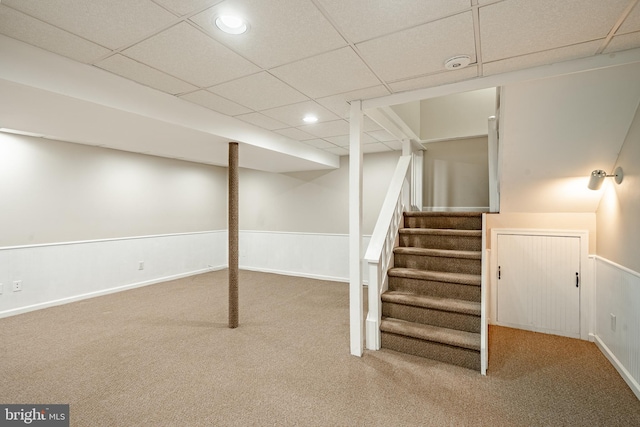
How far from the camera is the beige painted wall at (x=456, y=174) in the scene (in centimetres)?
471

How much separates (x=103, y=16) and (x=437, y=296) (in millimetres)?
3406

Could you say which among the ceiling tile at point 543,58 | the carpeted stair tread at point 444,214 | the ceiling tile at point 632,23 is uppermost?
the ceiling tile at point 543,58

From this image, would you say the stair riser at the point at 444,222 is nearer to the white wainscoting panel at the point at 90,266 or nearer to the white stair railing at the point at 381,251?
the white stair railing at the point at 381,251

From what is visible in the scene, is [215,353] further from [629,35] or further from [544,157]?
[629,35]

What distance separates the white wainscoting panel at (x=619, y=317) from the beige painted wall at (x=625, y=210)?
0.37 ft

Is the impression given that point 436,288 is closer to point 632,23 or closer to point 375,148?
point 632,23

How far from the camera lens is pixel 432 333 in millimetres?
2797

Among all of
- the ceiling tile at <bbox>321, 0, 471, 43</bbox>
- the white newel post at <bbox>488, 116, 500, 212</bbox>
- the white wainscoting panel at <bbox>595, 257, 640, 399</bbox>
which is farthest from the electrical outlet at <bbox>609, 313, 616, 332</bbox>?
the ceiling tile at <bbox>321, 0, 471, 43</bbox>

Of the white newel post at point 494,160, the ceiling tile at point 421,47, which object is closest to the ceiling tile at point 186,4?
the ceiling tile at point 421,47

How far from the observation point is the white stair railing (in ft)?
9.89

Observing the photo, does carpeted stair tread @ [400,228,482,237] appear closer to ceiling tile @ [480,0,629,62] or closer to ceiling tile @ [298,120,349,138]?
ceiling tile @ [298,120,349,138]

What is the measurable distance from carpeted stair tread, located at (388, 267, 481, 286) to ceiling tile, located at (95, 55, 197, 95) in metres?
2.72

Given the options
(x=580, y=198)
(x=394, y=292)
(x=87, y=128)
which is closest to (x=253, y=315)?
(x=394, y=292)

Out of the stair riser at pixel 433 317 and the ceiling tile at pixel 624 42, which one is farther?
the stair riser at pixel 433 317
